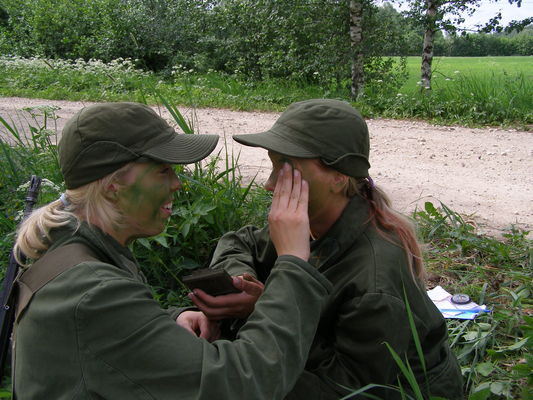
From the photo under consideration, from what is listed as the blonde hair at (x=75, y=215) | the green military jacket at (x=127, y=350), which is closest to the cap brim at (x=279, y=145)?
the blonde hair at (x=75, y=215)

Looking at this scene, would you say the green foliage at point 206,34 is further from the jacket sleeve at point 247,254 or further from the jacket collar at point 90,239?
the jacket collar at point 90,239

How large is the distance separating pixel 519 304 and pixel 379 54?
7629 mm

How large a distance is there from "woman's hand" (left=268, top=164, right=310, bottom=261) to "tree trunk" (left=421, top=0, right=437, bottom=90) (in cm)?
755

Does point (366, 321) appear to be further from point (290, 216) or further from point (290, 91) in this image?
point (290, 91)

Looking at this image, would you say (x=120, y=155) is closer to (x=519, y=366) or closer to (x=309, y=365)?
(x=309, y=365)

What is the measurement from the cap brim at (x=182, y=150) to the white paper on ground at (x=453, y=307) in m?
1.88

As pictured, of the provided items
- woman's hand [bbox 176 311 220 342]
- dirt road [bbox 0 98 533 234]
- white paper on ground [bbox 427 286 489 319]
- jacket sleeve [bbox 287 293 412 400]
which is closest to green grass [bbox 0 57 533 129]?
dirt road [bbox 0 98 533 234]

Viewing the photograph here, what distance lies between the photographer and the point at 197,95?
10.3 meters

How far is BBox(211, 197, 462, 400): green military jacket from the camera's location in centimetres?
200

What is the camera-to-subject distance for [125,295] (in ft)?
5.28

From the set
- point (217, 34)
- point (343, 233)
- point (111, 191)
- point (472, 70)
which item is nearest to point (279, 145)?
point (343, 233)

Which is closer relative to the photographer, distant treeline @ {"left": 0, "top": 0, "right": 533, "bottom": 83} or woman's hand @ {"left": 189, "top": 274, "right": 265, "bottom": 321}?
woman's hand @ {"left": 189, "top": 274, "right": 265, "bottom": 321}

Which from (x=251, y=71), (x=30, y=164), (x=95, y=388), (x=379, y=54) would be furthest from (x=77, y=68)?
(x=95, y=388)

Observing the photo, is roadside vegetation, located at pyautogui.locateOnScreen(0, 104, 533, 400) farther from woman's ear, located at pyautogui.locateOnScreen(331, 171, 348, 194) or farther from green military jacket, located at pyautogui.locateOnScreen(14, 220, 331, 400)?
green military jacket, located at pyautogui.locateOnScreen(14, 220, 331, 400)
